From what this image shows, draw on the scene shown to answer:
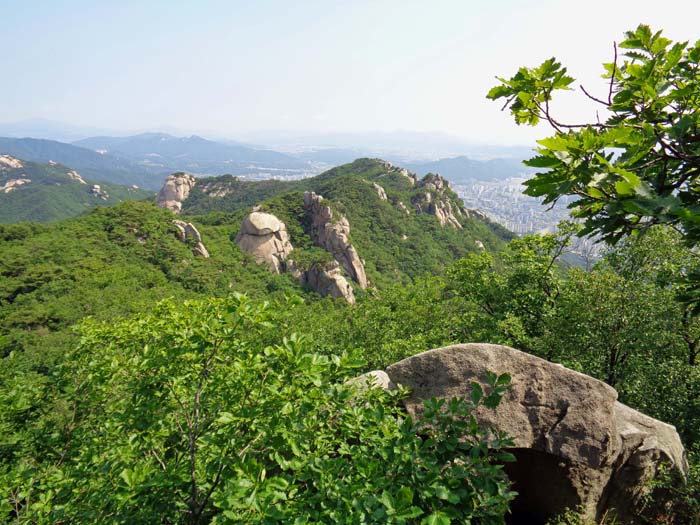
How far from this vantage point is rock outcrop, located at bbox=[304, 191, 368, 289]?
57.2 m

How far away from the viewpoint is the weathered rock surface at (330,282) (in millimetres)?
48125

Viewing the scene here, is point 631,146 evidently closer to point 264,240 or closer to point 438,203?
point 264,240

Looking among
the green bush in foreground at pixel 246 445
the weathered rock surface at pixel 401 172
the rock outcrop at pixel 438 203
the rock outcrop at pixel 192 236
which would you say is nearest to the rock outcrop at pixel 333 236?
the rock outcrop at pixel 192 236

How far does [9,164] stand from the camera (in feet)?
572

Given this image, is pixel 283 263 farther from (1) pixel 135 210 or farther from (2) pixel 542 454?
(2) pixel 542 454

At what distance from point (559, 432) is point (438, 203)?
273 feet

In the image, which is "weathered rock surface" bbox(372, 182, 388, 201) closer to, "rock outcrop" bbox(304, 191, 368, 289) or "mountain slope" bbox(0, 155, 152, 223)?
"rock outcrop" bbox(304, 191, 368, 289)

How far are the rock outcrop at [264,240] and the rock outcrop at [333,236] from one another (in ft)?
22.9

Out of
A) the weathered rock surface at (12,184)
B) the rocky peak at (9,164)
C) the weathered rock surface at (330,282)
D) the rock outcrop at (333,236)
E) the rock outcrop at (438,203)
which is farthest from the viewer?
the rocky peak at (9,164)

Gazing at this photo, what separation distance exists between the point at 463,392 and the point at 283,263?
52.6 metres

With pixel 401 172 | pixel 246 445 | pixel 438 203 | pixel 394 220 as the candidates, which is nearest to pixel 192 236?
pixel 394 220

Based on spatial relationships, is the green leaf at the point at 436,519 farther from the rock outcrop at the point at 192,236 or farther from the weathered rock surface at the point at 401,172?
the weathered rock surface at the point at 401,172

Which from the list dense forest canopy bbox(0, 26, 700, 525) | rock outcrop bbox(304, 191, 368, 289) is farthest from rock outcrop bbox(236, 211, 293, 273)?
dense forest canopy bbox(0, 26, 700, 525)

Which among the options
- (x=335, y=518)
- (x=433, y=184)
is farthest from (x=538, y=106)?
(x=433, y=184)
